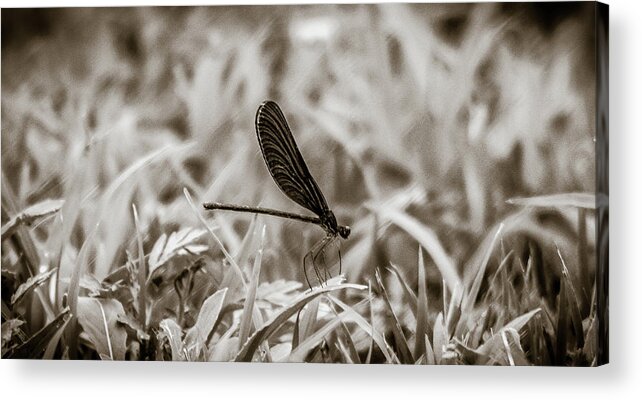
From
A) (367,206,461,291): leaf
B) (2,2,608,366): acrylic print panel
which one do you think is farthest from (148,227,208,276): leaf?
(367,206,461,291): leaf

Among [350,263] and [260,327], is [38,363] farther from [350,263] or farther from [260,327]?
[350,263]

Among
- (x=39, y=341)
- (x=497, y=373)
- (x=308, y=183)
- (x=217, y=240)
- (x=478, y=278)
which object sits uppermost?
(x=308, y=183)

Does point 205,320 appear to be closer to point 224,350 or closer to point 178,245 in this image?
point 224,350

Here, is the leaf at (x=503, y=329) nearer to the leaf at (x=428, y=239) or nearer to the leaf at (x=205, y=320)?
the leaf at (x=428, y=239)

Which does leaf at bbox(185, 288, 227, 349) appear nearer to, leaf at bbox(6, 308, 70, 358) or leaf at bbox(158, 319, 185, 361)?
leaf at bbox(158, 319, 185, 361)

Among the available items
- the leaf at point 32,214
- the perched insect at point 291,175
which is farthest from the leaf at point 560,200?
the leaf at point 32,214

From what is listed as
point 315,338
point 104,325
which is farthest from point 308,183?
point 104,325

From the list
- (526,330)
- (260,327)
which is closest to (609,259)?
(526,330)
